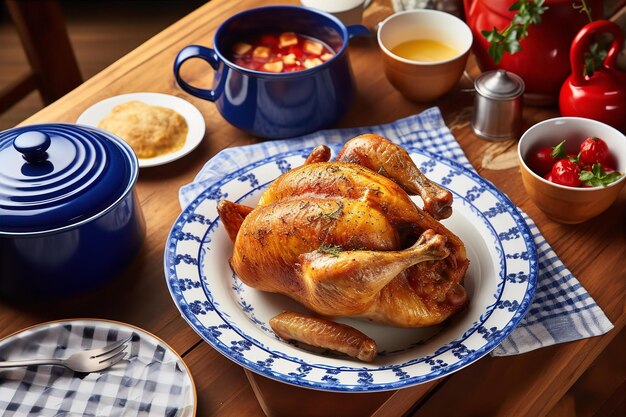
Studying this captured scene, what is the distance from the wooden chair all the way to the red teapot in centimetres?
152

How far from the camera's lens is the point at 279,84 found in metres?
1.40

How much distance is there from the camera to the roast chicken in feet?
3.20

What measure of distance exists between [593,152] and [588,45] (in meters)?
0.24

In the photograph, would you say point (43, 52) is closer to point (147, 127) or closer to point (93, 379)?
point (147, 127)

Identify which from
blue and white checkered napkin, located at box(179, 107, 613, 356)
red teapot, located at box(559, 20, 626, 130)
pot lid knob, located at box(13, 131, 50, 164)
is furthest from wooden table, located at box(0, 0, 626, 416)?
pot lid knob, located at box(13, 131, 50, 164)

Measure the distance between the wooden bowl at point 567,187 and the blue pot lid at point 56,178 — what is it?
2.23ft

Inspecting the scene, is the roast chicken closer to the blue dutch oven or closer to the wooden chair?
the blue dutch oven

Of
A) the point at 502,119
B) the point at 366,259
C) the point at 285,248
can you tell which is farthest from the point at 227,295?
the point at 502,119

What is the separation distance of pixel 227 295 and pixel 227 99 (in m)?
0.47

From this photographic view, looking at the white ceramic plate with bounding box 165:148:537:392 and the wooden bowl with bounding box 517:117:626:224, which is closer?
the white ceramic plate with bounding box 165:148:537:392

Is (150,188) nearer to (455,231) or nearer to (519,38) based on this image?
(455,231)

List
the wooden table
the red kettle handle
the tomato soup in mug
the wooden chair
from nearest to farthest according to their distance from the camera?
1. the wooden table
2. the red kettle handle
3. the tomato soup in mug
4. the wooden chair

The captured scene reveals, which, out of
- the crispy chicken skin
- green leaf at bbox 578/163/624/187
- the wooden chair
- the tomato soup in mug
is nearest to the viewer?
the crispy chicken skin

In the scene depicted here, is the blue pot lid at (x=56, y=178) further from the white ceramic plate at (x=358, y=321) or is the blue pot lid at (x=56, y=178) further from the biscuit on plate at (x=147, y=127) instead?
the biscuit on plate at (x=147, y=127)
